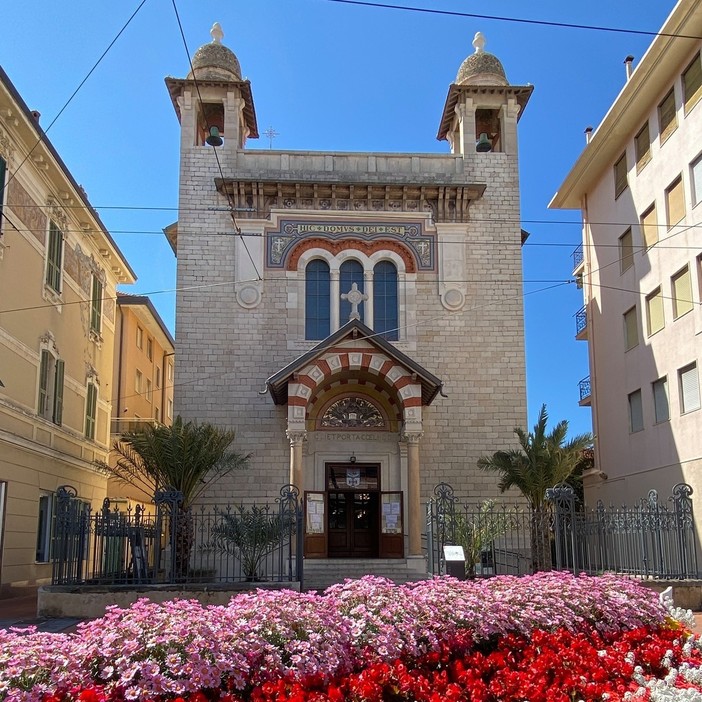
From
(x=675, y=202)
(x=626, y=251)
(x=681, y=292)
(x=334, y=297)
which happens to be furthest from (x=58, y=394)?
(x=675, y=202)

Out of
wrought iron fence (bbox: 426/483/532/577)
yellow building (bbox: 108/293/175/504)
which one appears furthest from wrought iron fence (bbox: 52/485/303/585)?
yellow building (bbox: 108/293/175/504)

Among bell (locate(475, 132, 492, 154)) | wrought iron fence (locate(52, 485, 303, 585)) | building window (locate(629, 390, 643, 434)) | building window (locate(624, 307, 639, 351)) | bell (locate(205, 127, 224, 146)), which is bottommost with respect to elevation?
wrought iron fence (locate(52, 485, 303, 585))

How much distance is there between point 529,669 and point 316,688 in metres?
1.77

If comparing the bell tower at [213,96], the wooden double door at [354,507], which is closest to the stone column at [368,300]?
the wooden double door at [354,507]

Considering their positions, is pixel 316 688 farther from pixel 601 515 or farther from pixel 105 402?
pixel 105 402

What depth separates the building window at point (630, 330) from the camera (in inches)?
926

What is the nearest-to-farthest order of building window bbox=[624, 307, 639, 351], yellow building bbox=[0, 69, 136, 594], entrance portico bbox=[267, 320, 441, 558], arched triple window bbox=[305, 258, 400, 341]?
yellow building bbox=[0, 69, 136, 594], entrance portico bbox=[267, 320, 441, 558], arched triple window bbox=[305, 258, 400, 341], building window bbox=[624, 307, 639, 351]

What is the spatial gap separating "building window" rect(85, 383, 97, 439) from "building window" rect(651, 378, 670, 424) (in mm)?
17333

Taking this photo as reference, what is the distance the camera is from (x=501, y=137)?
24.5 m

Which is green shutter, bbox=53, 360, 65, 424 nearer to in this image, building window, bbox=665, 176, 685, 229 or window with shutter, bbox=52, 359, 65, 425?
window with shutter, bbox=52, 359, 65, 425

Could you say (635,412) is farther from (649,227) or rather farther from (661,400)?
(649,227)

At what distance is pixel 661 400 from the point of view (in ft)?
71.0

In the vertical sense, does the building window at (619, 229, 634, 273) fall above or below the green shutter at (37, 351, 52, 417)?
above

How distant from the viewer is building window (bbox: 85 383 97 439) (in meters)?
26.9
